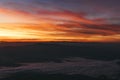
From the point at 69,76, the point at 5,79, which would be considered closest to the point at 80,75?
the point at 69,76

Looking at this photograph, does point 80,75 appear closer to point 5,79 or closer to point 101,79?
point 101,79

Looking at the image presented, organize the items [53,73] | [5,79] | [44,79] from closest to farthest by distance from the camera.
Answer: [5,79], [44,79], [53,73]

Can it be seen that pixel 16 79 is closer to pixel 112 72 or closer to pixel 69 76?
pixel 69 76

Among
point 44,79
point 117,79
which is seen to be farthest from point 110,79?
point 44,79

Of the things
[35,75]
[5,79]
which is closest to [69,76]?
[35,75]

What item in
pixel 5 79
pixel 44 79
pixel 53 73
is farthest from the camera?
pixel 53 73

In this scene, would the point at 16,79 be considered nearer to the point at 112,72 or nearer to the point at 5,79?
the point at 5,79

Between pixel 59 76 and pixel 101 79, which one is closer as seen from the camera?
pixel 101 79

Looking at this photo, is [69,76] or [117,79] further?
[69,76]
